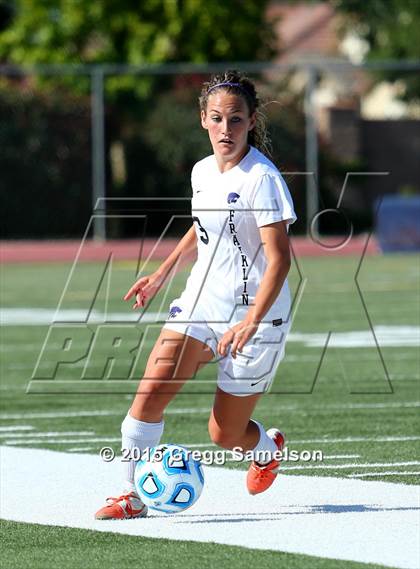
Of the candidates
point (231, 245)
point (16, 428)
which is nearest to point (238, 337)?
point (231, 245)

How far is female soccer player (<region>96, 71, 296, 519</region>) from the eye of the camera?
668 cm

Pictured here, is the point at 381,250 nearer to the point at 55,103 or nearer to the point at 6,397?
the point at 55,103

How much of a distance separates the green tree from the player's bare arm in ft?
112

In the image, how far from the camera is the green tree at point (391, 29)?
4150 centimetres

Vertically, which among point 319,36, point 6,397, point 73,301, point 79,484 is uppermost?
point 79,484

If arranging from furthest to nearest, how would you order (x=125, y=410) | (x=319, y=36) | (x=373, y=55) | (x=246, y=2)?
(x=319, y=36)
(x=373, y=55)
(x=246, y=2)
(x=125, y=410)

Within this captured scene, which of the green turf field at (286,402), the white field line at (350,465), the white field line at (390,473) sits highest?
the white field line at (390,473)

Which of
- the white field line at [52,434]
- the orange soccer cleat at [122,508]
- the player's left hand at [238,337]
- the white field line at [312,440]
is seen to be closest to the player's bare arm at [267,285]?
the player's left hand at [238,337]

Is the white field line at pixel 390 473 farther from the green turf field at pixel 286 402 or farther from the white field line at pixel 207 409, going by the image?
the white field line at pixel 207 409

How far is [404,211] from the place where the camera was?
2620 centimetres

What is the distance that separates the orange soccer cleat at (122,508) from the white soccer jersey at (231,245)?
846 millimetres

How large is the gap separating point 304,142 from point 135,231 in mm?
3812

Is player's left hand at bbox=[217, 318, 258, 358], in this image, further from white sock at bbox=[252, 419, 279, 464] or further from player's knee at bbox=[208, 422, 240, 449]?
white sock at bbox=[252, 419, 279, 464]

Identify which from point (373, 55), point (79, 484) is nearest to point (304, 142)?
point (373, 55)
